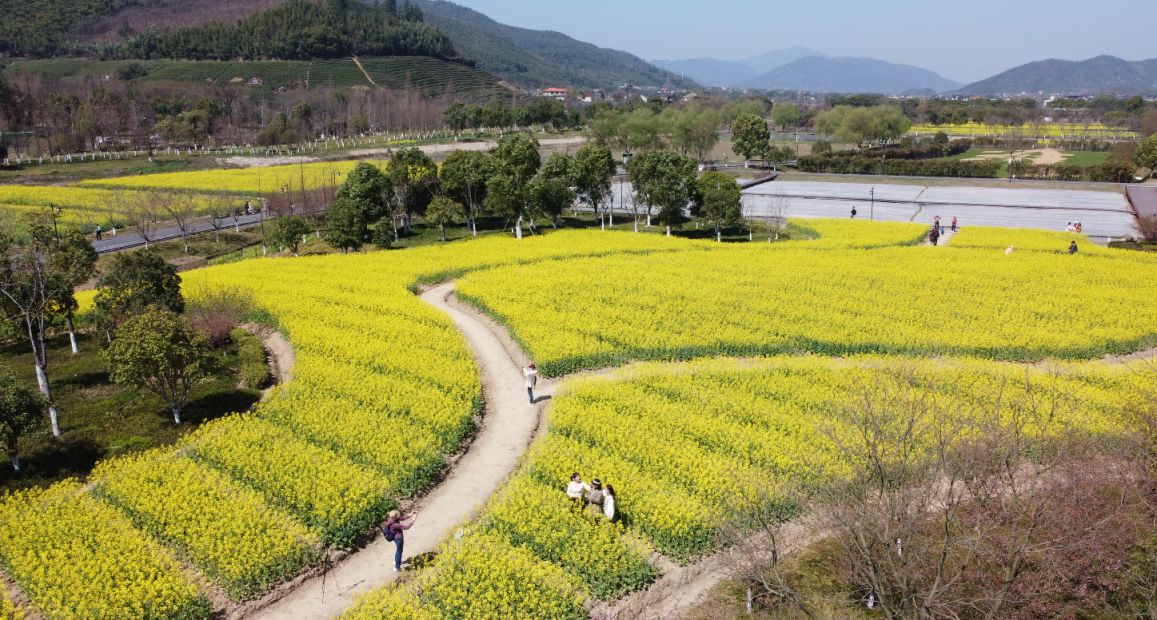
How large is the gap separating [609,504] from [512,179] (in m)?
35.7

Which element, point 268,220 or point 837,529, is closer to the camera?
point 837,529

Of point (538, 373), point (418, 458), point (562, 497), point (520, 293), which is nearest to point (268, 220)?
point (520, 293)

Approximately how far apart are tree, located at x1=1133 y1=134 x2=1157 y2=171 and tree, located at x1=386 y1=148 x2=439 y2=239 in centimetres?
7233

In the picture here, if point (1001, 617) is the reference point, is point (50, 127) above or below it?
above

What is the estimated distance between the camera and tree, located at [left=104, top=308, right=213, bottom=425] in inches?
822

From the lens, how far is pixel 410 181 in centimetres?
5322

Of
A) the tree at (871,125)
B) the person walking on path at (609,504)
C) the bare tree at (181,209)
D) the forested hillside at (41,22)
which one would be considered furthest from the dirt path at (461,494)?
the forested hillside at (41,22)

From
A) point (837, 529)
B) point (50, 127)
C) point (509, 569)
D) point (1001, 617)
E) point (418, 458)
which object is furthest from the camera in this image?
point (50, 127)

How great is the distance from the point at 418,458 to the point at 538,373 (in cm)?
758

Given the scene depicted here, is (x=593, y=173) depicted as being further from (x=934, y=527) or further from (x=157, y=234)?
(x=934, y=527)

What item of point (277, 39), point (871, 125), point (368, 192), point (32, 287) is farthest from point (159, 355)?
point (277, 39)

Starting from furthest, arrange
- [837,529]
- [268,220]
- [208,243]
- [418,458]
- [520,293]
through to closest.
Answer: [268,220], [208,243], [520,293], [418,458], [837,529]

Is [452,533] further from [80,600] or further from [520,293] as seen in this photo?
[520,293]

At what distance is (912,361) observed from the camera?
26.4 metres
